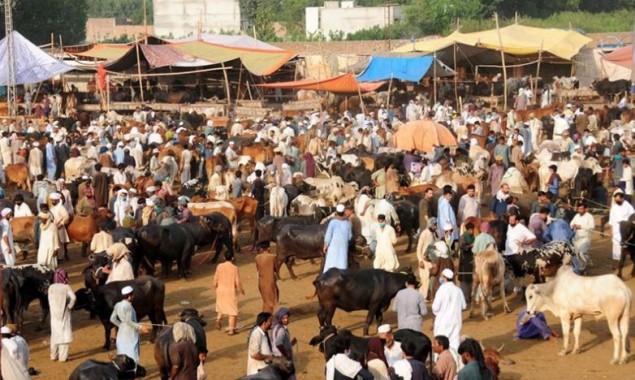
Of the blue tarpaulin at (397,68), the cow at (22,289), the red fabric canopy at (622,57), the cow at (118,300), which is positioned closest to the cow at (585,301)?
the cow at (118,300)

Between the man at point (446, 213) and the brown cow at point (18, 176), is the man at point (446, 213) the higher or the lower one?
the higher one

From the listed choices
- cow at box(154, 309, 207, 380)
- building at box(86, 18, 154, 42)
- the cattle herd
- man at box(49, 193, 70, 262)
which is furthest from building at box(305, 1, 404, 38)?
cow at box(154, 309, 207, 380)

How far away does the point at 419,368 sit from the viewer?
9570 millimetres

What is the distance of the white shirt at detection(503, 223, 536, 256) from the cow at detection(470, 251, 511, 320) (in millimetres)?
A: 640

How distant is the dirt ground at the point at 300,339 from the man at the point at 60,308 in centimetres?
37

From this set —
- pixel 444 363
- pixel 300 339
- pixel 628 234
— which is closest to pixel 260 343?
pixel 444 363

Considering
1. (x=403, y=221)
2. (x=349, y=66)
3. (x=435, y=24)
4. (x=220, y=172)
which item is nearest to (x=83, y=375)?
(x=403, y=221)

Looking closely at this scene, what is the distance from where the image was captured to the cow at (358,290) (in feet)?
45.0

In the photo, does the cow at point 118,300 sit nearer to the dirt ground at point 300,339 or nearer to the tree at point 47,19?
the dirt ground at point 300,339

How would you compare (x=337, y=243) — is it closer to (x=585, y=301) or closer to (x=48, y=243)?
(x=585, y=301)

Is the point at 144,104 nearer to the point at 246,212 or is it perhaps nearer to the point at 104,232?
the point at 246,212

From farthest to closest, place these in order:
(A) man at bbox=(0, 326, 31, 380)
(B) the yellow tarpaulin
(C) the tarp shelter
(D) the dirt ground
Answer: (B) the yellow tarpaulin → (C) the tarp shelter → (D) the dirt ground → (A) man at bbox=(0, 326, 31, 380)

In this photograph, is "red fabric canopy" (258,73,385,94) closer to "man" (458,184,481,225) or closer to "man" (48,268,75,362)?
"man" (458,184,481,225)

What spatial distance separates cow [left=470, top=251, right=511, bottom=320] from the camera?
1451 centimetres
